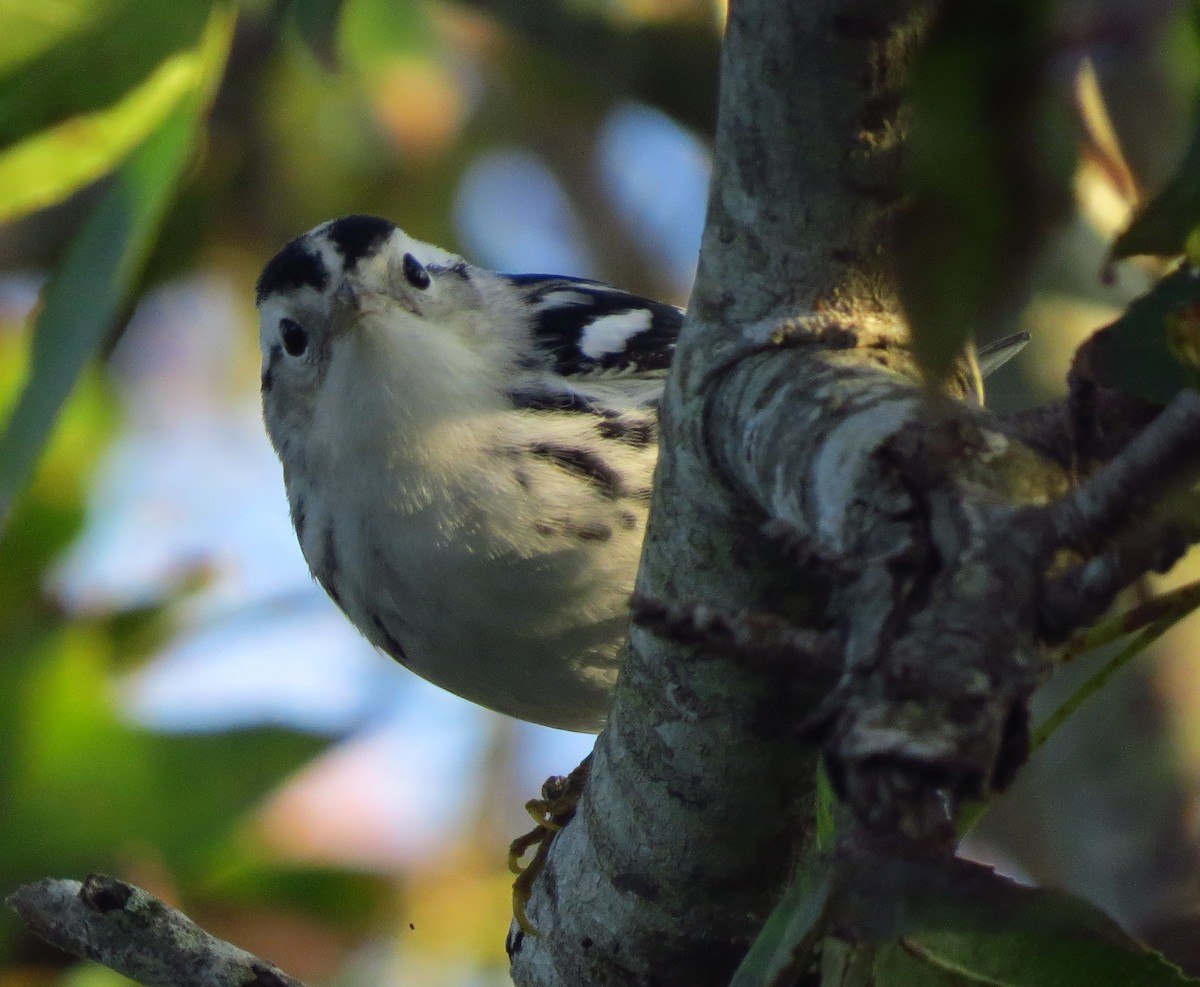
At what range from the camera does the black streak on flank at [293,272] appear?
7.76 ft

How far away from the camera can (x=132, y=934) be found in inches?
62.2

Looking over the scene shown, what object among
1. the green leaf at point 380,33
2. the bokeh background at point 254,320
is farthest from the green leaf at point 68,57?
the green leaf at point 380,33

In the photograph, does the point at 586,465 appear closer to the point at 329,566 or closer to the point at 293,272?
the point at 329,566

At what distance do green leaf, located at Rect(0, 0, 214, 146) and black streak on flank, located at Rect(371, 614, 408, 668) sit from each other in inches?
33.4

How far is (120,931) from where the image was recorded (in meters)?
1.58

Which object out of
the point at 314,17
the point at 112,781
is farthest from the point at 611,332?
the point at 314,17

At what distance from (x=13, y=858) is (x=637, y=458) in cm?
129

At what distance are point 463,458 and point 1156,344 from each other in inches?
57.2

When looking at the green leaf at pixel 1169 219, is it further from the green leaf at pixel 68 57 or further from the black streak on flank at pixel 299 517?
the black streak on flank at pixel 299 517

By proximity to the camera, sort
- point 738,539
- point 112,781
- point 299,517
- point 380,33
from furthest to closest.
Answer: point 380,33 → point 112,781 → point 299,517 → point 738,539

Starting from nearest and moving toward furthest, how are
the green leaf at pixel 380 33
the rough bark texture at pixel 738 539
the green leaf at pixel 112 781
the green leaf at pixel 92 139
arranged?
the rough bark texture at pixel 738 539
the green leaf at pixel 92 139
the green leaf at pixel 112 781
the green leaf at pixel 380 33

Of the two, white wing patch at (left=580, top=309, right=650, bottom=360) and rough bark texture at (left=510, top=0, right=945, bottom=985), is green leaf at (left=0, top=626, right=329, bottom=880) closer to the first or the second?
white wing patch at (left=580, top=309, right=650, bottom=360)

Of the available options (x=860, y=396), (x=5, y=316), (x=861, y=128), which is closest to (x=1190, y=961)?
(x=860, y=396)

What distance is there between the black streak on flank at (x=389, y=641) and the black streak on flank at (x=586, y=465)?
0.35 meters
